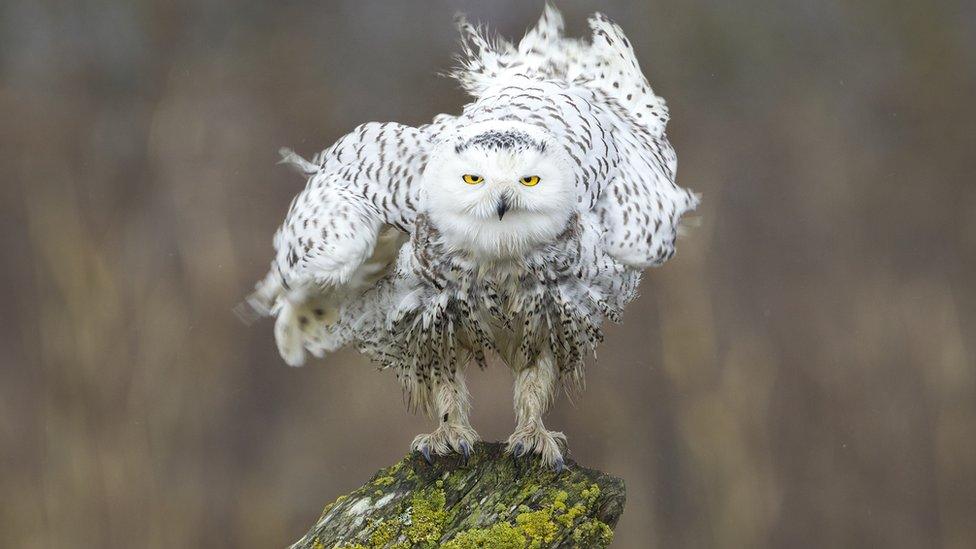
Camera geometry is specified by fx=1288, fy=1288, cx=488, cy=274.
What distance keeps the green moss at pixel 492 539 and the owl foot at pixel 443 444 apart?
325 millimetres

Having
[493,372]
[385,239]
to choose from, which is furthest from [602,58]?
[493,372]

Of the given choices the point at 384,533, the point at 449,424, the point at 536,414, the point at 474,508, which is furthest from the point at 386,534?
the point at 536,414

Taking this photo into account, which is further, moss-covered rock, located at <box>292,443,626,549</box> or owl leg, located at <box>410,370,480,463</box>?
owl leg, located at <box>410,370,480,463</box>

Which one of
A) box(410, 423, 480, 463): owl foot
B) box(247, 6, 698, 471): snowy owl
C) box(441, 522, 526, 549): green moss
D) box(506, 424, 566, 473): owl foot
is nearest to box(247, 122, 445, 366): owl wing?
box(247, 6, 698, 471): snowy owl

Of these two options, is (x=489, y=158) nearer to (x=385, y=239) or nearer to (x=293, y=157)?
(x=385, y=239)

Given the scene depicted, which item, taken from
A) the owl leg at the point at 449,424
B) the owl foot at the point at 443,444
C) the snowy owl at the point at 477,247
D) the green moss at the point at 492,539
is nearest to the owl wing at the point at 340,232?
the snowy owl at the point at 477,247

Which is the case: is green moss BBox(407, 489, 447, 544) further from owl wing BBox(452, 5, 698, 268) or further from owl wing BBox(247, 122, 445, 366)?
owl wing BBox(452, 5, 698, 268)

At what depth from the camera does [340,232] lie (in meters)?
3.51

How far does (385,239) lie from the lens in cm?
379

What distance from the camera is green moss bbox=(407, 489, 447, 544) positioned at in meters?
3.25

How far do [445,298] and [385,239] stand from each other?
35 centimetres

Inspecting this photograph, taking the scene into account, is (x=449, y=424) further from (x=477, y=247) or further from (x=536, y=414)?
(x=477, y=247)

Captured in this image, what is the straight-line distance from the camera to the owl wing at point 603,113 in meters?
3.62

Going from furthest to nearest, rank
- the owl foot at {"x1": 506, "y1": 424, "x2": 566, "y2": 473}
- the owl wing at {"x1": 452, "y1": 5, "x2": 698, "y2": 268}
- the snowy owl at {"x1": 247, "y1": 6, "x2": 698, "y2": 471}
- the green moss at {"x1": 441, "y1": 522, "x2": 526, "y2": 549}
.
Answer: the owl wing at {"x1": 452, "y1": 5, "x2": 698, "y2": 268}, the owl foot at {"x1": 506, "y1": 424, "x2": 566, "y2": 473}, the snowy owl at {"x1": 247, "y1": 6, "x2": 698, "y2": 471}, the green moss at {"x1": 441, "y1": 522, "x2": 526, "y2": 549}
